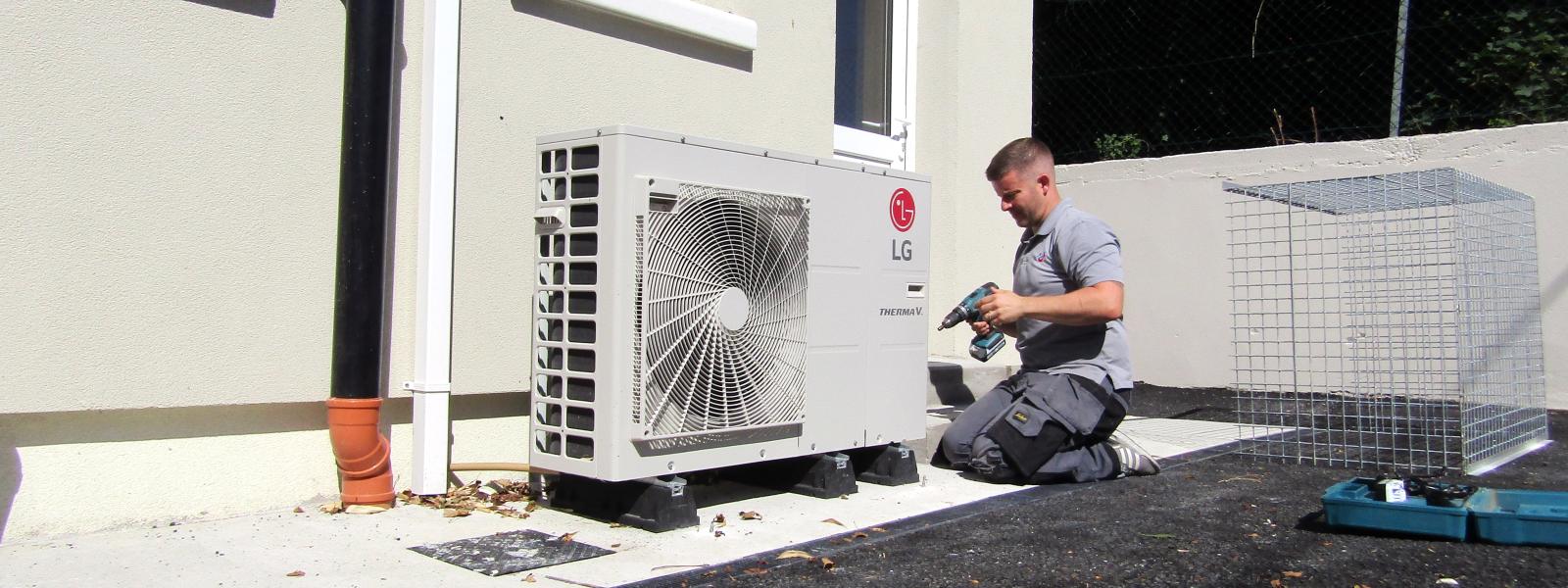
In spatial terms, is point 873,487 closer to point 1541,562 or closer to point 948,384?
point 948,384

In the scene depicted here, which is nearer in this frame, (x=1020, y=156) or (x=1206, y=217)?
(x=1020, y=156)

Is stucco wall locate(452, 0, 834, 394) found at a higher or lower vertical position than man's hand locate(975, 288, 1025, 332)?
higher

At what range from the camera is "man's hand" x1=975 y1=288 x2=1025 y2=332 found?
3852mm

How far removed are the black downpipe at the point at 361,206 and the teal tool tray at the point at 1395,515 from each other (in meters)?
2.86

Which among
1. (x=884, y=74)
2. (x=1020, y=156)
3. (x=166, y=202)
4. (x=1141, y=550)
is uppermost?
(x=884, y=74)

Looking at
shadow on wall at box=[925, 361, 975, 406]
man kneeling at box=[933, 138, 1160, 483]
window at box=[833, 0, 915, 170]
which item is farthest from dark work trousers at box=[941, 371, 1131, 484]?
window at box=[833, 0, 915, 170]

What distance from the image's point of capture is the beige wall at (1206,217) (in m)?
6.01

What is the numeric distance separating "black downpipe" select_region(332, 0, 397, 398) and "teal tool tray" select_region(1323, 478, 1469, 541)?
286 centimetres

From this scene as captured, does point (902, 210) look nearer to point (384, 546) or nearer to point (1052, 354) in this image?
point (1052, 354)

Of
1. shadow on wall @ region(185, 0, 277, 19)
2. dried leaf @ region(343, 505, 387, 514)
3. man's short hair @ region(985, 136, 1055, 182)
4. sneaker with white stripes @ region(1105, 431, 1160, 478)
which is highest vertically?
shadow on wall @ region(185, 0, 277, 19)

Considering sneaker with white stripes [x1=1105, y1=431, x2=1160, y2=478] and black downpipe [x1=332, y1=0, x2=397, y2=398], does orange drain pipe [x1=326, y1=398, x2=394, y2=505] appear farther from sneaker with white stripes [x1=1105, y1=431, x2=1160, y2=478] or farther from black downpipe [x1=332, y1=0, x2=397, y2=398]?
sneaker with white stripes [x1=1105, y1=431, x2=1160, y2=478]

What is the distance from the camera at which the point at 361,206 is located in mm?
3287

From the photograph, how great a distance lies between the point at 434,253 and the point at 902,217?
1.58 meters

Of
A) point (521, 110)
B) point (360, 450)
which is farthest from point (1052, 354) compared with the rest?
point (360, 450)
